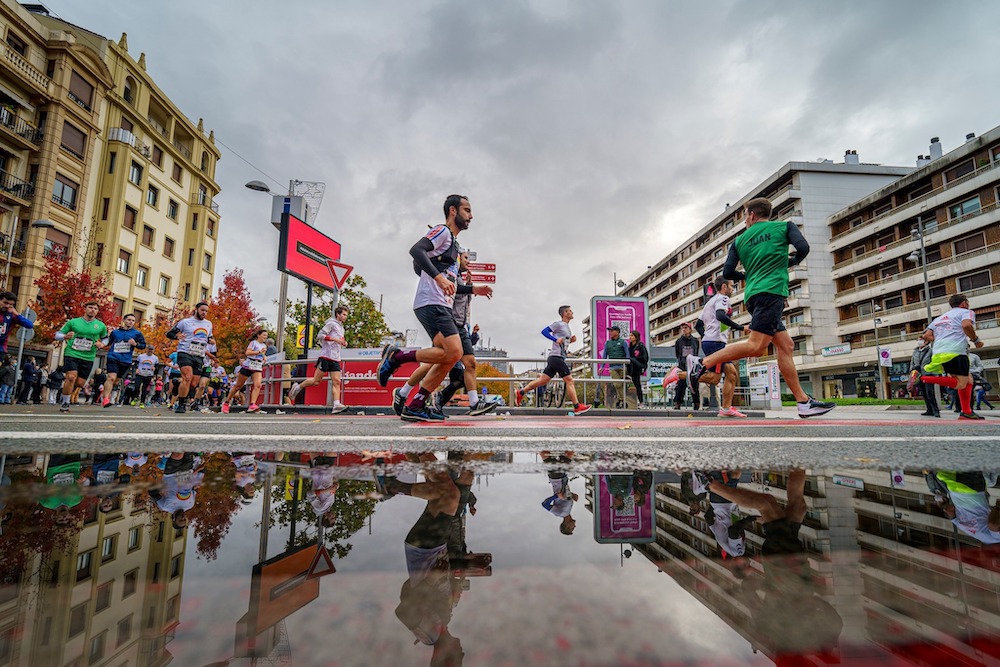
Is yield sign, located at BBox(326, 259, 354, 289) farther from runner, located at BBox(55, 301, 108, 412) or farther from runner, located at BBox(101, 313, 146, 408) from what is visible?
runner, located at BBox(55, 301, 108, 412)

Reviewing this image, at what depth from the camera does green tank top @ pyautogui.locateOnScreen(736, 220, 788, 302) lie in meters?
5.05

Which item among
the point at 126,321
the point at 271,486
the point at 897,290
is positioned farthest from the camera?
the point at 897,290

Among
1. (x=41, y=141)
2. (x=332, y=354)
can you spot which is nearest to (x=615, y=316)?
(x=332, y=354)

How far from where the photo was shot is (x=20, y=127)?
24.7 meters

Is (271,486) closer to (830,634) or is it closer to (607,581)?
(607,581)

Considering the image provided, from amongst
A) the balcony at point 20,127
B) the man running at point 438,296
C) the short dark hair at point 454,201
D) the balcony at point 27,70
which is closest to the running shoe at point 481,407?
the man running at point 438,296

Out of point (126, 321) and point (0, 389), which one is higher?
point (126, 321)

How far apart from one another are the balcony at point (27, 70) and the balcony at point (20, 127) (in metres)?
1.83

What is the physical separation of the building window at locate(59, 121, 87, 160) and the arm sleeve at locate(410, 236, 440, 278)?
108 ft

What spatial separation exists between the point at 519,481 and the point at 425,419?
12.1 feet

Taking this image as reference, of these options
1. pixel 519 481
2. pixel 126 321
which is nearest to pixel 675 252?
pixel 126 321

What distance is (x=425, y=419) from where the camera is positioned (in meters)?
5.02

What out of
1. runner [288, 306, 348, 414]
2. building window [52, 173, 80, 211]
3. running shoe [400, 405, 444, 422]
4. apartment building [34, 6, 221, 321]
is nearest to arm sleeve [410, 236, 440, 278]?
running shoe [400, 405, 444, 422]

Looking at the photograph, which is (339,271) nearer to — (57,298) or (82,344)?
(82,344)
